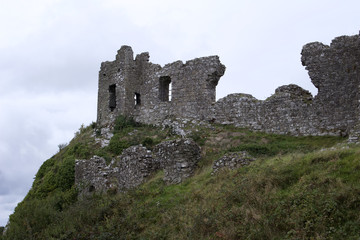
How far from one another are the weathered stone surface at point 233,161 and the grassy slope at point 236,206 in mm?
436

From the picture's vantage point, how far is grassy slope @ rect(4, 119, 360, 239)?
9.43 meters

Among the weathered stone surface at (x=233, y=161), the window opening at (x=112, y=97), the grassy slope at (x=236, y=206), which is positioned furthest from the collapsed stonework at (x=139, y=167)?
the window opening at (x=112, y=97)

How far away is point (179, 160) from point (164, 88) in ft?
43.0

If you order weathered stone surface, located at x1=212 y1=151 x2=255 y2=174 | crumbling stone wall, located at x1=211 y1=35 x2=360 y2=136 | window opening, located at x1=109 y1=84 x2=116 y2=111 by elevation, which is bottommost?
weathered stone surface, located at x1=212 y1=151 x2=255 y2=174

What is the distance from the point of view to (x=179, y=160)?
1691cm

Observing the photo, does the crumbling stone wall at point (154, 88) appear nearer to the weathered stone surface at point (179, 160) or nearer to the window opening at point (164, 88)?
the window opening at point (164, 88)

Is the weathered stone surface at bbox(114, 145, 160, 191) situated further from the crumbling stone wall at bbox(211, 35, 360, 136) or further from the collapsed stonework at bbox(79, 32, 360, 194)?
the crumbling stone wall at bbox(211, 35, 360, 136)

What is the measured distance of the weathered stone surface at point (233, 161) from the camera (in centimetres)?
1493

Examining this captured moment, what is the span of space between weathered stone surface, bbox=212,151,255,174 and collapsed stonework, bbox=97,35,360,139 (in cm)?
696

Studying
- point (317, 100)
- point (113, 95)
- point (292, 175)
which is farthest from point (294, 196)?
point (113, 95)

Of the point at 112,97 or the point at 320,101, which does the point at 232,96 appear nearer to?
the point at 320,101

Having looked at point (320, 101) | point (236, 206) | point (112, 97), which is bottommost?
point (236, 206)

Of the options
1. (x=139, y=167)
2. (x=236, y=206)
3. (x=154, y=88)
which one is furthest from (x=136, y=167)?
(x=154, y=88)

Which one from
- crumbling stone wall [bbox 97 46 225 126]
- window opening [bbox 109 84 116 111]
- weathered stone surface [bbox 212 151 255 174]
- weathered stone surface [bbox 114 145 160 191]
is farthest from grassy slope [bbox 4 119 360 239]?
window opening [bbox 109 84 116 111]
